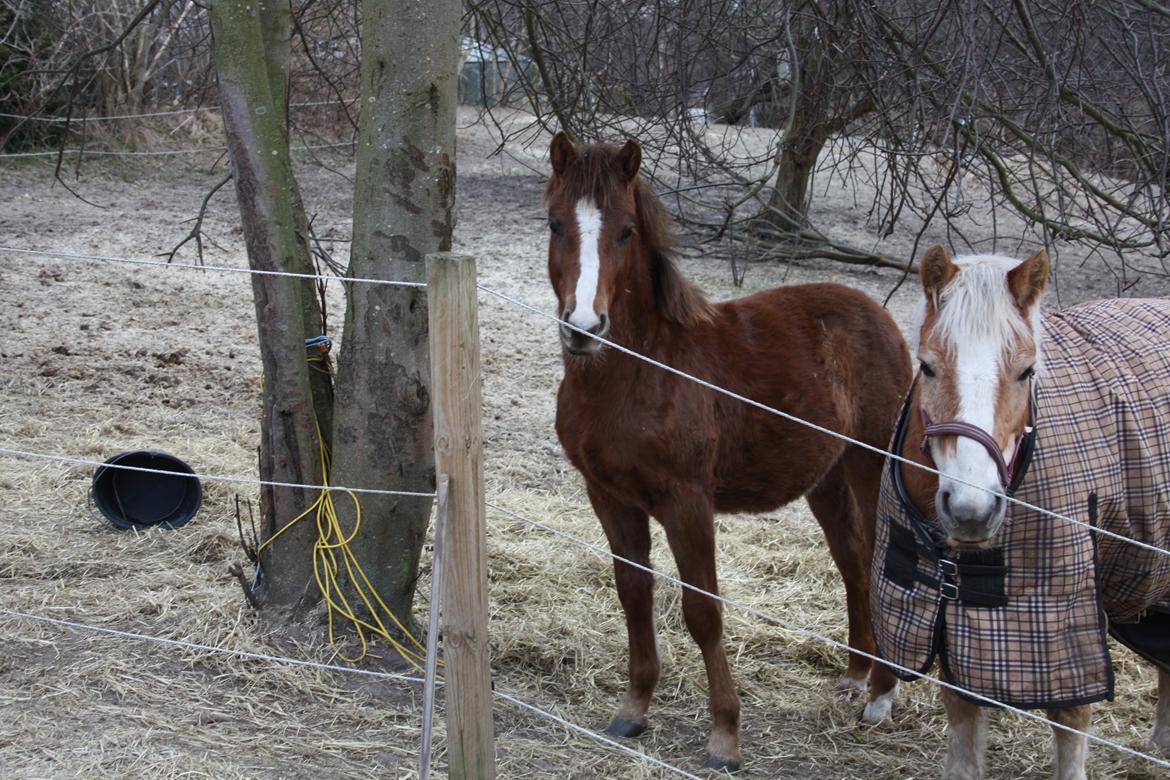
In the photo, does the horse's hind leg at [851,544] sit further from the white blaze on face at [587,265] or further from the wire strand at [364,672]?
the white blaze on face at [587,265]

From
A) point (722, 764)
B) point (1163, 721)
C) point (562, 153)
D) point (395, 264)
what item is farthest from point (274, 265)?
point (1163, 721)

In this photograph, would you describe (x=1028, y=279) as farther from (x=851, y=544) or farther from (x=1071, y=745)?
(x=851, y=544)

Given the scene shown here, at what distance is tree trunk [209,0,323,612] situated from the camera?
364 cm

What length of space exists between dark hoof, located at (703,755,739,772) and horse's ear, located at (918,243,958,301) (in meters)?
1.62

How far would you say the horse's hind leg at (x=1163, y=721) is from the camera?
3.53 m

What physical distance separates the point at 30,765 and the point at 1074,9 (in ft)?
14.5

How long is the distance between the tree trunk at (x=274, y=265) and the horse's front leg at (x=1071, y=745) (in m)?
2.46

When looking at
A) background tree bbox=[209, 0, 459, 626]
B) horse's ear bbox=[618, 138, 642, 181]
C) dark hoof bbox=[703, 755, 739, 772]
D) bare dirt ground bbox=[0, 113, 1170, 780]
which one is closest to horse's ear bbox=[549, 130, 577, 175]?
horse's ear bbox=[618, 138, 642, 181]

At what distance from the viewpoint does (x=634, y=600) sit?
11.7 ft

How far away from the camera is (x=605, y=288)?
315 centimetres

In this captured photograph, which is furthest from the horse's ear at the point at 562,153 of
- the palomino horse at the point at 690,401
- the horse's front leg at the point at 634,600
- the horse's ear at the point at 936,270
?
the horse's ear at the point at 936,270

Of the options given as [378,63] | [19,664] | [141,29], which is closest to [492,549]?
[19,664]

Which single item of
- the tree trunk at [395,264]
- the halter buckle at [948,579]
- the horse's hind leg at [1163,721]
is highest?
the tree trunk at [395,264]

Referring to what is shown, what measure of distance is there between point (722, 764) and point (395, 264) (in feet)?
6.30
